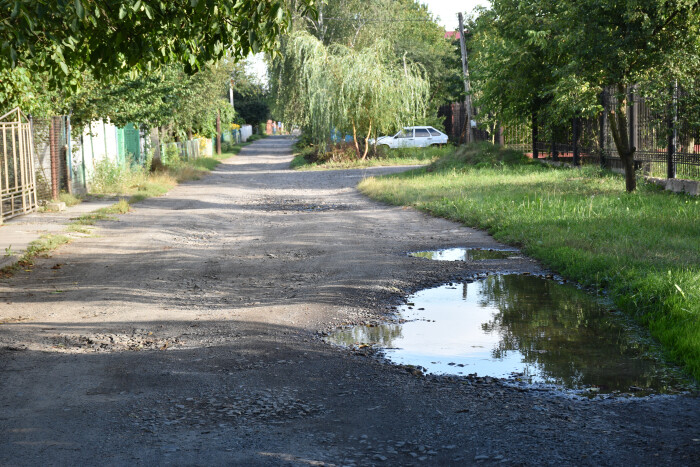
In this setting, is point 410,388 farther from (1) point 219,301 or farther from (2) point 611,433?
(1) point 219,301

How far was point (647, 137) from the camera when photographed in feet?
56.9

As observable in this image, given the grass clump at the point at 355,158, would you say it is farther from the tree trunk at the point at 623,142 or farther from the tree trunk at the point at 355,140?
the tree trunk at the point at 623,142

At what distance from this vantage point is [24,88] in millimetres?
11789

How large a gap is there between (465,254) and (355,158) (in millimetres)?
25282

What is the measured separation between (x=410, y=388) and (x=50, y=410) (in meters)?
2.35

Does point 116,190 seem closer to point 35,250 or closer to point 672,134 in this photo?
point 35,250

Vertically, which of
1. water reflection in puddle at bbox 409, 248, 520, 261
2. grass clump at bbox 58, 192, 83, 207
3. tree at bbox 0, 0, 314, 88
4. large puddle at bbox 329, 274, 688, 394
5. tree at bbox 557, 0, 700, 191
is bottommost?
large puddle at bbox 329, 274, 688, 394

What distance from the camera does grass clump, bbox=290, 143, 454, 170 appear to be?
34375 millimetres

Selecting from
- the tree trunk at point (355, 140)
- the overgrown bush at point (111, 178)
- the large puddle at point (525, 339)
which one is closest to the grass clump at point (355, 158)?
the tree trunk at point (355, 140)

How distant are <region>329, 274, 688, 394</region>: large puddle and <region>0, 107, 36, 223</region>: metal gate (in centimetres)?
1027

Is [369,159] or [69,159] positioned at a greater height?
[69,159]

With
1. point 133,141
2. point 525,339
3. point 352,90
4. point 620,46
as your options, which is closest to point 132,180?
point 133,141

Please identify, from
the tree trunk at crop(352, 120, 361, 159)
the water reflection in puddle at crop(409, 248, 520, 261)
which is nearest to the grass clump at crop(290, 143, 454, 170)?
the tree trunk at crop(352, 120, 361, 159)

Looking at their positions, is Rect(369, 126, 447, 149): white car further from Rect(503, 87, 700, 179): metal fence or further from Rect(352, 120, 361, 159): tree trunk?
Rect(503, 87, 700, 179): metal fence
